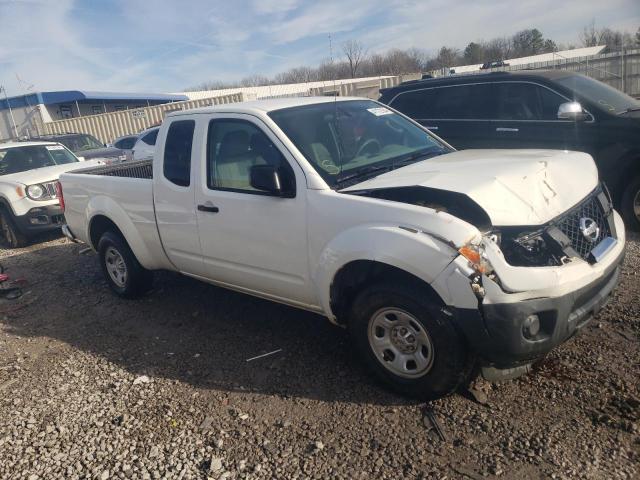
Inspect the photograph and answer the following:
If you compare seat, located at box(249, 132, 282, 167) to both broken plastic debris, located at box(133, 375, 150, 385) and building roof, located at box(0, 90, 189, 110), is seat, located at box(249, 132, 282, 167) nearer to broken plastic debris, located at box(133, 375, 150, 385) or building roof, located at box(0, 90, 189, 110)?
broken plastic debris, located at box(133, 375, 150, 385)

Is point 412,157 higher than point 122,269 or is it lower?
higher

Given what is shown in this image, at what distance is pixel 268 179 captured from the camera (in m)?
3.47

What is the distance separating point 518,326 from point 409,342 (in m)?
0.69

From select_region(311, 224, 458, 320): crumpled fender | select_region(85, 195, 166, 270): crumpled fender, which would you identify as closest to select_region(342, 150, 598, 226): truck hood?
select_region(311, 224, 458, 320): crumpled fender

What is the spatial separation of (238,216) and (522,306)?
2123 millimetres

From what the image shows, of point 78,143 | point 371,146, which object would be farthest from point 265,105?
point 78,143

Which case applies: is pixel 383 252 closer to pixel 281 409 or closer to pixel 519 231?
pixel 519 231

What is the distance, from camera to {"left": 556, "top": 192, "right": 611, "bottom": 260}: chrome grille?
3115 mm

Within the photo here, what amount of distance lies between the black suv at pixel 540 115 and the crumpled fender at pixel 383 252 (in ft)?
12.6

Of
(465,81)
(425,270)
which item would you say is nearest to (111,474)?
→ (425,270)

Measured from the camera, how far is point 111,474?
9.56 ft

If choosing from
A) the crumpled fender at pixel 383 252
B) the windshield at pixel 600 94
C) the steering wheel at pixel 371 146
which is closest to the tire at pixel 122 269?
the crumpled fender at pixel 383 252

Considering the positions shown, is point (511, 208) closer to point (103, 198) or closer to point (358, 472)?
point (358, 472)

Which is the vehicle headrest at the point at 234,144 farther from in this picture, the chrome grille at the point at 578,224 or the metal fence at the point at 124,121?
the metal fence at the point at 124,121
